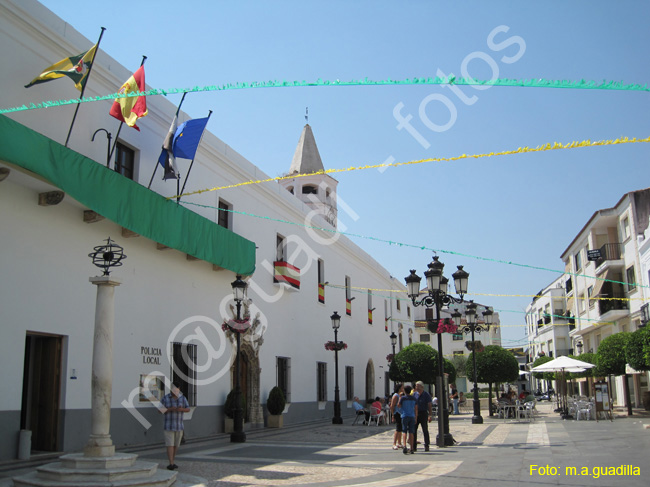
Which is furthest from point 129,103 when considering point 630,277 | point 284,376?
point 630,277

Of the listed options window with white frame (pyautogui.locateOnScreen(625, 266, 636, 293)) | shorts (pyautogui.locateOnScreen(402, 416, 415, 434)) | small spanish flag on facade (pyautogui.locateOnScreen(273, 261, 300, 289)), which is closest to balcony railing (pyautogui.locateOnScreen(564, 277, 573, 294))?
window with white frame (pyautogui.locateOnScreen(625, 266, 636, 293))

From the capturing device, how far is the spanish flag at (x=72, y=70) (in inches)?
428

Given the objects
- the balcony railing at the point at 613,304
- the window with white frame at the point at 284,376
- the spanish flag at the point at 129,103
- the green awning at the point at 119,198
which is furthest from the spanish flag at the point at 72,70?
the balcony railing at the point at 613,304

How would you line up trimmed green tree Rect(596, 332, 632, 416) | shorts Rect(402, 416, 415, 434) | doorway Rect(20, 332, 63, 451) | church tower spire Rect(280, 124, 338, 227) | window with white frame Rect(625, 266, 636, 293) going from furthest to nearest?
church tower spire Rect(280, 124, 338, 227)
window with white frame Rect(625, 266, 636, 293)
trimmed green tree Rect(596, 332, 632, 416)
shorts Rect(402, 416, 415, 434)
doorway Rect(20, 332, 63, 451)

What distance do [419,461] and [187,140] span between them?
882 cm

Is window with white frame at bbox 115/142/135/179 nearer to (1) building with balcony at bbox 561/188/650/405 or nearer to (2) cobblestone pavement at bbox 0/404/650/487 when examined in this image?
(2) cobblestone pavement at bbox 0/404/650/487

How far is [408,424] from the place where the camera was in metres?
12.1

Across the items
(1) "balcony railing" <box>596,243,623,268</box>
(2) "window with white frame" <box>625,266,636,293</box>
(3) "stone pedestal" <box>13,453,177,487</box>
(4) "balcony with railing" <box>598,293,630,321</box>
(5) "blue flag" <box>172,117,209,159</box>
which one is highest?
(1) "balcony railing" <box>596,243,623,268</box>

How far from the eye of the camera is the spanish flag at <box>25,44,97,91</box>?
10.9 m

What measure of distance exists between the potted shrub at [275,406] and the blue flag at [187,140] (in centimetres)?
893

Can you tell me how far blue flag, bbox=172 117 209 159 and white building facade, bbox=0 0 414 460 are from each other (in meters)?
0.91

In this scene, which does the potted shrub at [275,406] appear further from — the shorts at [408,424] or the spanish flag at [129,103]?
the spanish flag at [129,103]

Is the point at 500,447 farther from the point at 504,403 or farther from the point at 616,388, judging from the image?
the point at 616,388

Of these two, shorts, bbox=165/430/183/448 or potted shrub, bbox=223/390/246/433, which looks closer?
shorts, bbox=165/430/183/448
